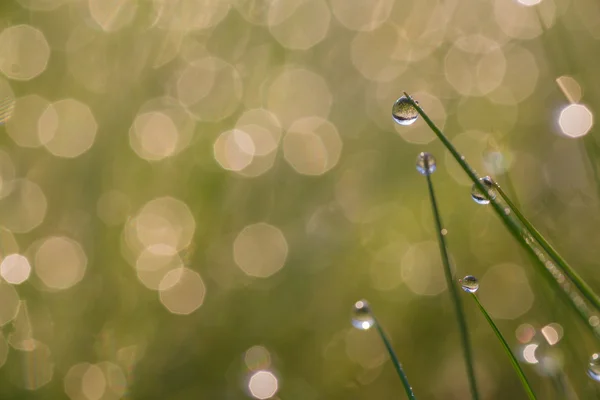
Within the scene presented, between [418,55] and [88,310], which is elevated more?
[418,55]

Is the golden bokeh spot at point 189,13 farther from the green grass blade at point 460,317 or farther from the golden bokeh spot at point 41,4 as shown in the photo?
the green grass blade at point 460,317

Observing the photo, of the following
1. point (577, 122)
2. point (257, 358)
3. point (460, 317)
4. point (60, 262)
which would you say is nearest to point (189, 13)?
point (60, 262)

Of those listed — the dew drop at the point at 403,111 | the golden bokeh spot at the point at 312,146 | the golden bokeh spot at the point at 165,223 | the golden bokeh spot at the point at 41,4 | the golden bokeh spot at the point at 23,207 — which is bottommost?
the dew drop at the point at 403,111

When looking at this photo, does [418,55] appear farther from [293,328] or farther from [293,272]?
[293,328]

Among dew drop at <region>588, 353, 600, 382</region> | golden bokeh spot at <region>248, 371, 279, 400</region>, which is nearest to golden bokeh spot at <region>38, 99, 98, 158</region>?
golden bokeh spot at <region>248, 371, 279, 400</region>

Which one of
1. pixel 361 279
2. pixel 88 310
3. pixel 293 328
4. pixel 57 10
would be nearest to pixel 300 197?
pixel 361 279

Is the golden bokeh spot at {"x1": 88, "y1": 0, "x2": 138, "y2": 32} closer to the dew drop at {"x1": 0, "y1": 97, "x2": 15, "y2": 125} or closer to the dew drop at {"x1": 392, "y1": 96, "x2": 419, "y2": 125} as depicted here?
the dew drop at {"x1": 0, "y1": 97, "x2": 15, "y2": 125}

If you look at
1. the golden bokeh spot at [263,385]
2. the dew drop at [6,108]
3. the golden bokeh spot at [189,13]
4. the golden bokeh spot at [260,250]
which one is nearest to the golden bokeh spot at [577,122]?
the golden bokeh spot at [263,385]
